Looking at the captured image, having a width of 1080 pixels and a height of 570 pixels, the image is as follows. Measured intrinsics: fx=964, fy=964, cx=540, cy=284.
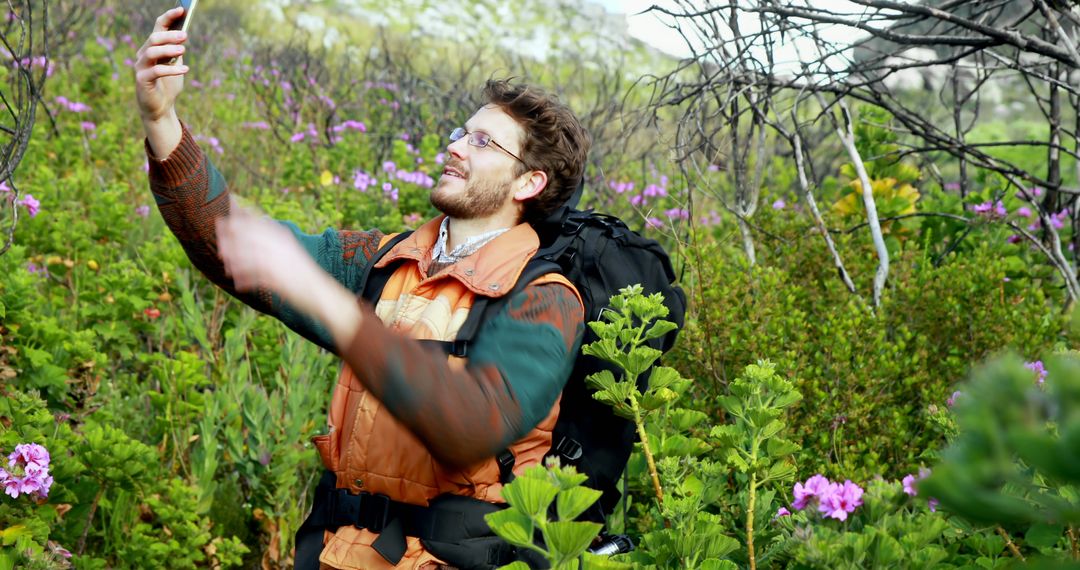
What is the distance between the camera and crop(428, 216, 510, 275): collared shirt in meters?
2.10

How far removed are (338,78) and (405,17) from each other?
35703 mm

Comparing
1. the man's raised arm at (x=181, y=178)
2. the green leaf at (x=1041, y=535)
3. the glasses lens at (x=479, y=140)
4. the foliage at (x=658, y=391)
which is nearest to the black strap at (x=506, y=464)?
the foliage at (x=658, y=391)

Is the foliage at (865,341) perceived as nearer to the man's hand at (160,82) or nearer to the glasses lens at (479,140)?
the glasses lens at (479,140)

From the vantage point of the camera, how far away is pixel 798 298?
3439mm

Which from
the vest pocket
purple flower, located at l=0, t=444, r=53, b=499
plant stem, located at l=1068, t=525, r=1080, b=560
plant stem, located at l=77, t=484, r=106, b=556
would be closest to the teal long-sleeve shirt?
the vest pocket

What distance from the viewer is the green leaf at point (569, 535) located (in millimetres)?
1150

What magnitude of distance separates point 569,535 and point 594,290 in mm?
939

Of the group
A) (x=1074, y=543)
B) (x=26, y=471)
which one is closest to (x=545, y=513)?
(x=1074, y=543)

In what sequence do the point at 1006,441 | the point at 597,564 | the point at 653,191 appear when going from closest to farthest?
the point at 1006,441
the point at 597,564
the point at 653,191

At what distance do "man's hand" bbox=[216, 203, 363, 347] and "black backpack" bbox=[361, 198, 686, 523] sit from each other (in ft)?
1.82

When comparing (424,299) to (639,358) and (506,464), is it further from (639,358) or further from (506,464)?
(639,358)

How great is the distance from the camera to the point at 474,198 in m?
2.16

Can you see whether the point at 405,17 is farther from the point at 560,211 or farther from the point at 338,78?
the point at 560,211

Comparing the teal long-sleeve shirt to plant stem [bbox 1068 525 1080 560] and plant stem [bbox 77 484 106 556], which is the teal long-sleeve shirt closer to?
plant stem [bbox 77 484 106 556]
